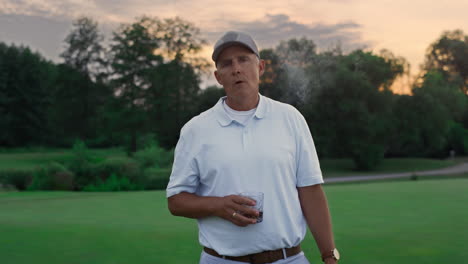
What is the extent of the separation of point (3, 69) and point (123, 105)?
20.1m

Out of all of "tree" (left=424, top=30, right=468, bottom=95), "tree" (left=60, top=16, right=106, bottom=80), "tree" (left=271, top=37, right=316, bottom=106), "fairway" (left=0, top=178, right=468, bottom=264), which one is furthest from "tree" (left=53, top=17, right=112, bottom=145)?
"fairway" (left=0, top=178, right=468, bottom=264)

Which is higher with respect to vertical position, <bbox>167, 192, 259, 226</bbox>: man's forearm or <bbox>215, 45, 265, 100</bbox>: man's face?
<bbox>215, 45, 265, 100</bbox>: man's face

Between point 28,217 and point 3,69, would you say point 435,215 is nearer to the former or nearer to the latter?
point 28,217

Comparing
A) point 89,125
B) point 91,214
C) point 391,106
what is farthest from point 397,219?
point 89,125

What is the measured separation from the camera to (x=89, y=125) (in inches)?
2685

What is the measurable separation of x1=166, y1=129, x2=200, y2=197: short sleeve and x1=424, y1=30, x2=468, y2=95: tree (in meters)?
77.1

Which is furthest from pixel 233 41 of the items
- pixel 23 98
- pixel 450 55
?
pixel 450 55

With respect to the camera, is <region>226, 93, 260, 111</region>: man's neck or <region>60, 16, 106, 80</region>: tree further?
<region>60, 16, 106, 80</region>: tree

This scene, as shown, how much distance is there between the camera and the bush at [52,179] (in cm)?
2773

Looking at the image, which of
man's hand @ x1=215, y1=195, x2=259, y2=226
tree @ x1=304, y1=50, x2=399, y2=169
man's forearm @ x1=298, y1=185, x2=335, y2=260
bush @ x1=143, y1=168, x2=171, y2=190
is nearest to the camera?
man's hand @ x1=215, y1=195, x2=259, y2=226

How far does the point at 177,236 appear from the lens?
8.23 m

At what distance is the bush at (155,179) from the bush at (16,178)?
6.26 m

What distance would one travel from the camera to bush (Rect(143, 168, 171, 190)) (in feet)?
99.6

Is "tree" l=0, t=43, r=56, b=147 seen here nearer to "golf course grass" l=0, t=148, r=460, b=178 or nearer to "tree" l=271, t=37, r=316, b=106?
"golf course grass" l=0, t=148, r=460, b=178
